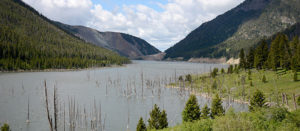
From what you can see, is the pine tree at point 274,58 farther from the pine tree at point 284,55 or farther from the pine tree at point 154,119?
the pine tree at point 154,119

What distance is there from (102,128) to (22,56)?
138695mm

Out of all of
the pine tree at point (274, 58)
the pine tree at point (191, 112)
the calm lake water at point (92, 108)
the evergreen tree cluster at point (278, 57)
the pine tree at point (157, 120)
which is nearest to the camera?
the pine tree at point (157, 120)

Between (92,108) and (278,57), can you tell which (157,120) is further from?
(278,57)

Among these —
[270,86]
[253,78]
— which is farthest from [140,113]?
[253,78]

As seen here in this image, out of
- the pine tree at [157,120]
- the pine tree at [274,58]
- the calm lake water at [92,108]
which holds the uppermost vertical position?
the pine tree at [274,58]

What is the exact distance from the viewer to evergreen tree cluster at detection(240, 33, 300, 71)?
78.5 m

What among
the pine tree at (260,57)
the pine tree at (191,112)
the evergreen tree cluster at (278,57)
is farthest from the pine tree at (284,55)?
the pine tree at (191,112)

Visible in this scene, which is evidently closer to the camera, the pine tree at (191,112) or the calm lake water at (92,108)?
the pine tree at (191,112)

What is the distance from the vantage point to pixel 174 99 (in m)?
74.0

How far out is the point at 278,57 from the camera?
88938mm

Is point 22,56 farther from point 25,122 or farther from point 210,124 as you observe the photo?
point 210,124

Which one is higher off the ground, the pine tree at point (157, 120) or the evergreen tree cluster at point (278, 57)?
the evergreen tree cluster at point (278, 57)

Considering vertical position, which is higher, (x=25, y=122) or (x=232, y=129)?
(x=232, y=129)

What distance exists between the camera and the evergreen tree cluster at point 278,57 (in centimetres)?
7850
